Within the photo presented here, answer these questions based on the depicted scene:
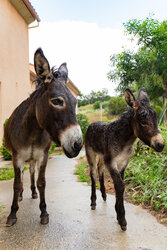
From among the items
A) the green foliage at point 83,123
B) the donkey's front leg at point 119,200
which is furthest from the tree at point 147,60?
the donkey's front leg at point 119,200

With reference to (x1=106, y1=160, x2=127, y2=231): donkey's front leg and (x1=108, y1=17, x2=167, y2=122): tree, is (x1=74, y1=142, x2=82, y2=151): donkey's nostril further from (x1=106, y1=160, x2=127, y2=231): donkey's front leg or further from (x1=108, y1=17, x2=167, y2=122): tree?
(x1=108, y1=17, x2=167, y2=122): tree

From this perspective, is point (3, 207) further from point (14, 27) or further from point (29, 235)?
point (14, 27)

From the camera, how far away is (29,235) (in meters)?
2.63

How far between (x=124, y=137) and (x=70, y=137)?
1018 mm

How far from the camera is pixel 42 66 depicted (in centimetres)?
254

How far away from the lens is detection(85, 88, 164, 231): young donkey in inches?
105

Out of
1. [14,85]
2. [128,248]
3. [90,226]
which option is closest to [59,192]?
[90,226]

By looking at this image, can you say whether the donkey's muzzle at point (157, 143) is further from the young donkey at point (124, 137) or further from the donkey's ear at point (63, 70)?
the donkey's ear at point (63, 70)

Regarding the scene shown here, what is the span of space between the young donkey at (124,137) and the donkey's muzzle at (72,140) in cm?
87

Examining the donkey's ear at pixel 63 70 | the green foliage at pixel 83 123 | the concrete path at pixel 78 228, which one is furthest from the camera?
the green foliage at pixel 83 123

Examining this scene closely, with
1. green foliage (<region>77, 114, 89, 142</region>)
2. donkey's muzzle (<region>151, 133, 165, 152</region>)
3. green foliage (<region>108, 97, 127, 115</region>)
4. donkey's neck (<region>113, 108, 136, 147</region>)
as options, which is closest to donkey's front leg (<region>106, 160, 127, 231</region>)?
donkey's neck (<region>113, 108, 136, 147</region>)

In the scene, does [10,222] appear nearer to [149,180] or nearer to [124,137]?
[124,137]

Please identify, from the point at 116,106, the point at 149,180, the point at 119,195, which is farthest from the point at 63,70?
the point at 116,106

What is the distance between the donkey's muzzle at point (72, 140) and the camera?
223cm
